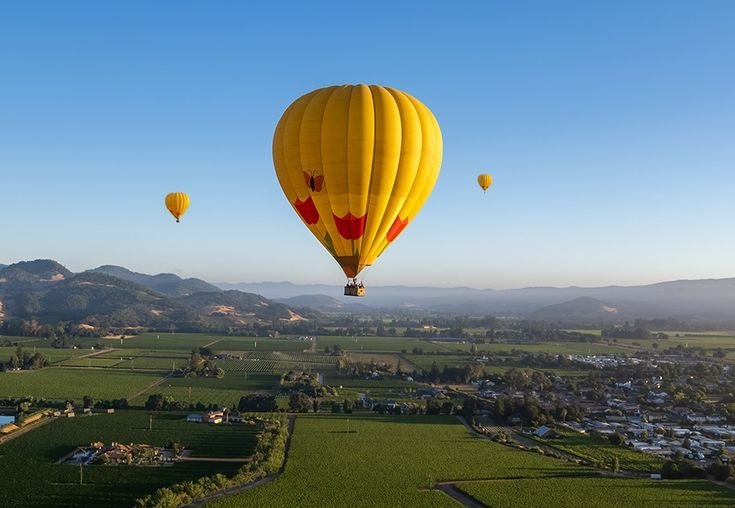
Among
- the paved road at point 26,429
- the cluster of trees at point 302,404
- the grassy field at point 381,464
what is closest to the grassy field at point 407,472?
the grassy field at point 381,464

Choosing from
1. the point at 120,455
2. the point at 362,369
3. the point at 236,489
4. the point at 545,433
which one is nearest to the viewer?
the point at 236,489

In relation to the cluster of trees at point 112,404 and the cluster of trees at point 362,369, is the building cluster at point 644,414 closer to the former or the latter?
the cluster of trees at point 362,369

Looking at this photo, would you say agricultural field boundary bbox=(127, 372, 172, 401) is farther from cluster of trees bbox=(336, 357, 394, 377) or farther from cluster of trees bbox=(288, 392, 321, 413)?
cluster of trees bbox=(336, 357, 394, 377)

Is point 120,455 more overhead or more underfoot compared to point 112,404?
more overhead

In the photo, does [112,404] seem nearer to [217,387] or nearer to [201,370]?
[217,387]

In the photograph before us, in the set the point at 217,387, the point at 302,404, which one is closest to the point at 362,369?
the point at 217,387

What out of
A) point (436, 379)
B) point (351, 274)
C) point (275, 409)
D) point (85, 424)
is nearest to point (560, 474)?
point (351, 274)
